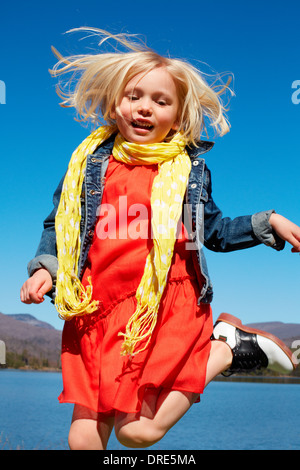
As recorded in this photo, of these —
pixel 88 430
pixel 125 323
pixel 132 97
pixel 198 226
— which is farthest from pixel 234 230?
pixel 88 430

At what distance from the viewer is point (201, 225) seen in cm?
305

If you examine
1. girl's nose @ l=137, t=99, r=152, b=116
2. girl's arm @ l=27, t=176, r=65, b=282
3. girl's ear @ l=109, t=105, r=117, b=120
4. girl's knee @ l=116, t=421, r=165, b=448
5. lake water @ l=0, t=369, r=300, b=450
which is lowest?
lake water @ l=0, t=369, r=300, b=450

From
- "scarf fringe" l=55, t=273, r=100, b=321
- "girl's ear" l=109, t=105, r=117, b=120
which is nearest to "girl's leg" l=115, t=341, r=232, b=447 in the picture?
"scarf fringe" l=55, t=273, r=100, b=321

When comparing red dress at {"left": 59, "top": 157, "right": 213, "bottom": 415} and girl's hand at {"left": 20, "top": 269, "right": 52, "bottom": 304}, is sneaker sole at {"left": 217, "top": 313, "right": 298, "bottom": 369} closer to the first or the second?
red dress at {"left": 59, "top": 157, "right": 213, "bottom": 415}

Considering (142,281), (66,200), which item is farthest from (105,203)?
(142,281)

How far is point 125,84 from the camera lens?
317cm

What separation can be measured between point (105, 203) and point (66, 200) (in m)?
0.20

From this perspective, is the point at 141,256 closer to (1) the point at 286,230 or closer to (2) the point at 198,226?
(2) the point at 198,226

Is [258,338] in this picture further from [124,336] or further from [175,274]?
[124,336]

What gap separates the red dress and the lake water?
54502 millimetres

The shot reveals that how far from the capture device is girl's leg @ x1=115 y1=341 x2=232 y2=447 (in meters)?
2.76

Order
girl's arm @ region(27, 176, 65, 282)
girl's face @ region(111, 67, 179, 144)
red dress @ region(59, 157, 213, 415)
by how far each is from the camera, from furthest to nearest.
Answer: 1. girl's face @ region(111, 67, 179, 144)
2. girl's arm @ region(27, 176, 65, 282)
3. red dress @ region(59, 157, 213, 415)

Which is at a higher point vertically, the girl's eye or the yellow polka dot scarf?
the girl's eye

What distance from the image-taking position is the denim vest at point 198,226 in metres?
3.03
